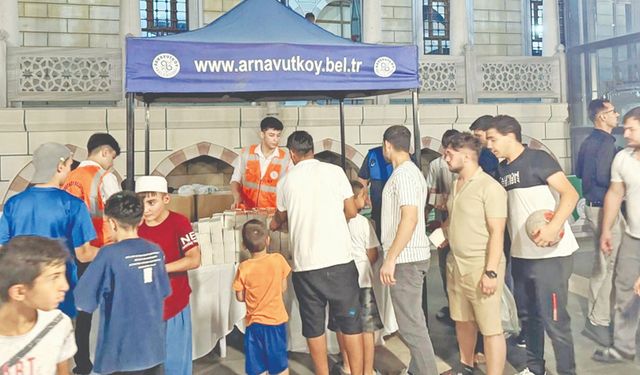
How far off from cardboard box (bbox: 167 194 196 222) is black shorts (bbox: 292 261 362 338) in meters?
2.28

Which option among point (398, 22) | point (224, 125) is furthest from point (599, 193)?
point (398, 22)

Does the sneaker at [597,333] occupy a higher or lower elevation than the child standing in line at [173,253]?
lower

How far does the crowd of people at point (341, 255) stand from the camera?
9.58 ft

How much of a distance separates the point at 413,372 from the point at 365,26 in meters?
7.62

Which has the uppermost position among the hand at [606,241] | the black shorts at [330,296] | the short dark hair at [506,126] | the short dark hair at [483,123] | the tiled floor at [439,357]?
the short dark hair at [483,123]

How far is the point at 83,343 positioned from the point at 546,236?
3.15 m

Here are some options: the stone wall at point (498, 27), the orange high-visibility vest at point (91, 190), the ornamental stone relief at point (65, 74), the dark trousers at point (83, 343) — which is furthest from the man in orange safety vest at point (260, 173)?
the stone wall at point (498, 27)

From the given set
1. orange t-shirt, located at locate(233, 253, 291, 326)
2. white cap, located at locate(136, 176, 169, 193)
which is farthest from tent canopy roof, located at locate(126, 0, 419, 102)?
orange t-shirt, located at locate(233, 253, 291, 326)

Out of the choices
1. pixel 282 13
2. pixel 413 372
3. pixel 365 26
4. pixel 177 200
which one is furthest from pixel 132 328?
pixel 365 26

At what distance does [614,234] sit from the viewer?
472 cm

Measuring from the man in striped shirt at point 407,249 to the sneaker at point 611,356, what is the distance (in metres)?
1.58

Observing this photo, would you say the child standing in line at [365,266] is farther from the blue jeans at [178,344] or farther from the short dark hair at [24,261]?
the short dark hair at [24,261]

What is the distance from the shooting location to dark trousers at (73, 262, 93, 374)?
4012mm

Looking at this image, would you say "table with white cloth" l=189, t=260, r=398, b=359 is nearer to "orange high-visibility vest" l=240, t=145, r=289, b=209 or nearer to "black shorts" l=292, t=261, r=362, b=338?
"black shorts" l=292, t=261, r=362, b=338
